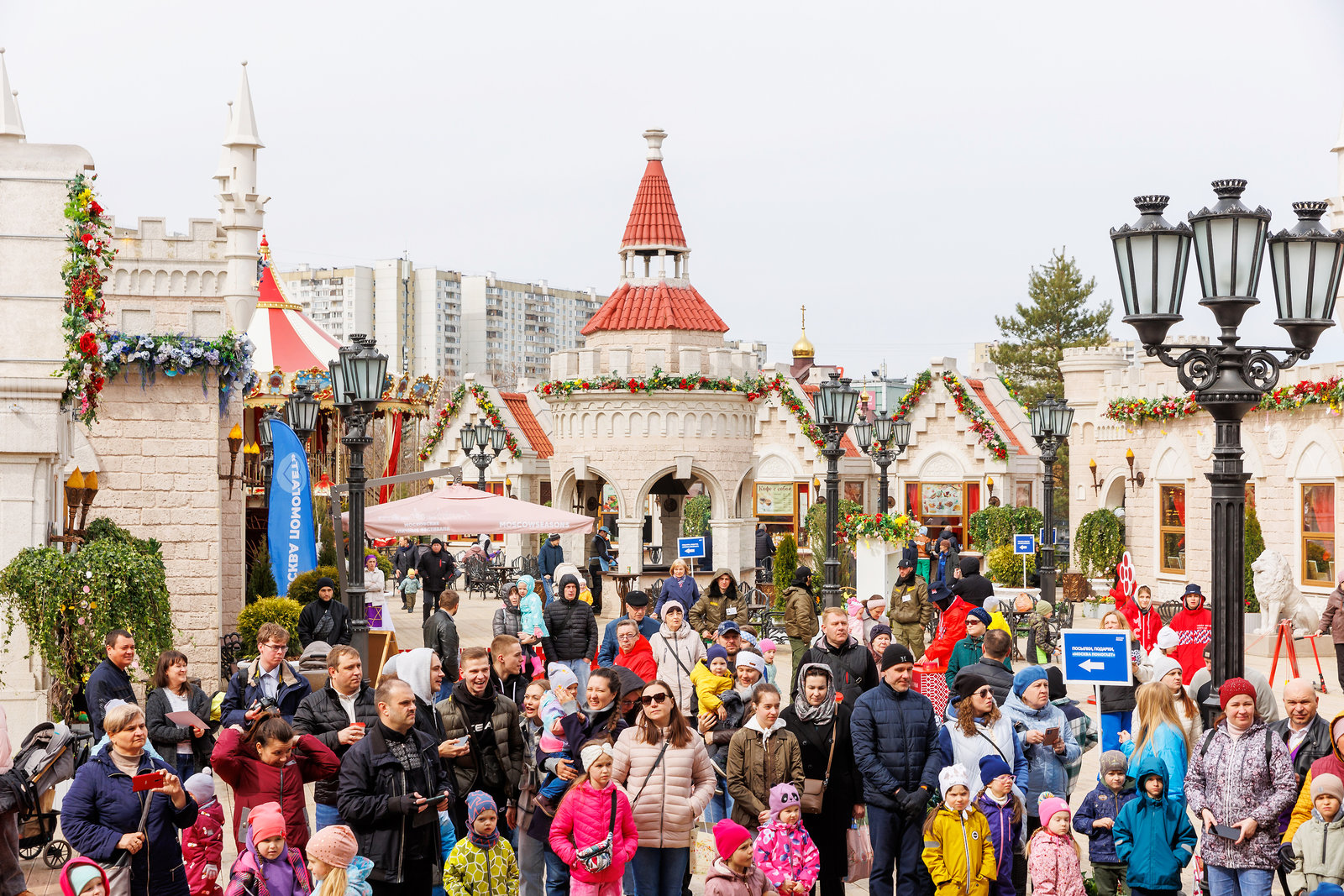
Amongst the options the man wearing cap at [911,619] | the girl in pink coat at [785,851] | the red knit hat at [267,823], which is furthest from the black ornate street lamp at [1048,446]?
the red knit hat at [267,823]

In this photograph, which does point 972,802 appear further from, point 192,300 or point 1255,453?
point 1255,453

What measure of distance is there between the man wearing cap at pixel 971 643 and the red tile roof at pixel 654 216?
16.9 metres

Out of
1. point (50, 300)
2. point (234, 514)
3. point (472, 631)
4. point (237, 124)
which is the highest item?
point (237, 124)

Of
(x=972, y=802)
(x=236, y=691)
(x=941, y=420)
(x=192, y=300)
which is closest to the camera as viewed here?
(x=972, y=802)

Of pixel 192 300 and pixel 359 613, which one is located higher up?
pixel 192 300

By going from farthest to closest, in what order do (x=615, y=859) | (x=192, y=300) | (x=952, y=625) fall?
(x=192, y=300)
(x=952, y=625)
(x=615, y=859)

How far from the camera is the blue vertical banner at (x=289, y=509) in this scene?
14.4 meters

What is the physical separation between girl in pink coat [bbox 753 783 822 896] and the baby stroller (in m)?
3.82

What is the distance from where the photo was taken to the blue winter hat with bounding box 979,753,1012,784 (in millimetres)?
7301

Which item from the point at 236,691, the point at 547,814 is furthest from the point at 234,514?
the point at 547,814

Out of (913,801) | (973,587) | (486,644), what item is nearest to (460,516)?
(486,644)

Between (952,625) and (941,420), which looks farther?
(941,420)

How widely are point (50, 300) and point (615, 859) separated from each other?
7208mm

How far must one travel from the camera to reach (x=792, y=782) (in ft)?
24.0
